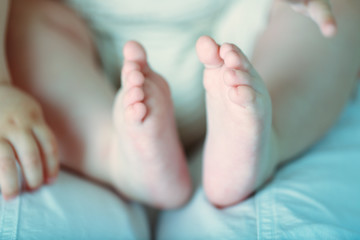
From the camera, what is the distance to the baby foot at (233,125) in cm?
33

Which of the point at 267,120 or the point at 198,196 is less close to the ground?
the point at 267,120

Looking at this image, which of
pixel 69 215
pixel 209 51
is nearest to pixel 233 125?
pixel 209 51

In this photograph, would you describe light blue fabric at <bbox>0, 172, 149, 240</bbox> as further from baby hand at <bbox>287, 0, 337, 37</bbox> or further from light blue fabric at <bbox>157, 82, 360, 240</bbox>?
baby hand at <bbox>287, 0, 337, 37</bbox>

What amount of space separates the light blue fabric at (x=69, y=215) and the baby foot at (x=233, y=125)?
0.33 ft

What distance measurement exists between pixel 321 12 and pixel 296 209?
0.64ft

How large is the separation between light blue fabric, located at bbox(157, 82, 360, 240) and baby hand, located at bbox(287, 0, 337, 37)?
15 centimetres

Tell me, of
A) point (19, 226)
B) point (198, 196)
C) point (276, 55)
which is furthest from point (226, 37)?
point (19, 226)

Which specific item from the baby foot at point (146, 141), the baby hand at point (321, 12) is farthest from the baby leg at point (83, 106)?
the baby hand at point (321, 12)

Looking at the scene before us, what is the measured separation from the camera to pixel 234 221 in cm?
40

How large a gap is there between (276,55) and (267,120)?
Answer: 0.15m

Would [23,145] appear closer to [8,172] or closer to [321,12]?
[8,172]

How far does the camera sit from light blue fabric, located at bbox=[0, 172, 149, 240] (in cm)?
37

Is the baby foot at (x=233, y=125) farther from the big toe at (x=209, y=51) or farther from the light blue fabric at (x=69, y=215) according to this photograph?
the light blue fabric at (x=69, y=215)

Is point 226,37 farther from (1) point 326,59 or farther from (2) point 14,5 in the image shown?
(2) point 14,5
